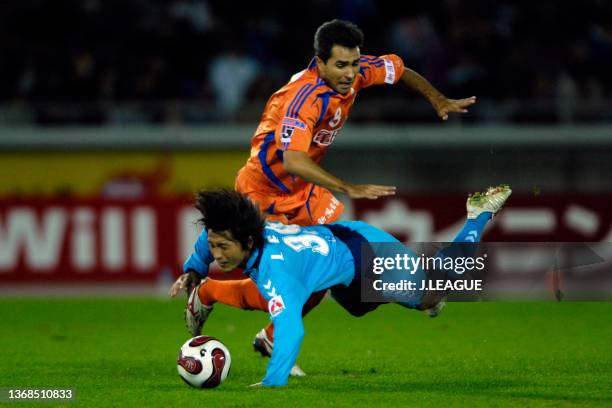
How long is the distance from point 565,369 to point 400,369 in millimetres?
1037

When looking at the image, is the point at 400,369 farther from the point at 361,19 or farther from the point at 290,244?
the point at 361,19

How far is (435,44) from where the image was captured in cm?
1457

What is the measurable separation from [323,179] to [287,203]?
3.50 feet

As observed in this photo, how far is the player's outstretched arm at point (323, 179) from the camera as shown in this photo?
6406 mm

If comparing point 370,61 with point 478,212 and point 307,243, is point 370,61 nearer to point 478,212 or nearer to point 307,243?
point 478,212

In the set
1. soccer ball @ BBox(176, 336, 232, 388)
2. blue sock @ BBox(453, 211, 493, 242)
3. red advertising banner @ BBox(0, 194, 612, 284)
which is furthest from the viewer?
red advertising banner @ BBox(0, 194, 612, 284)

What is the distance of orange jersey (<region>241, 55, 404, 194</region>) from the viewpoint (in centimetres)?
701

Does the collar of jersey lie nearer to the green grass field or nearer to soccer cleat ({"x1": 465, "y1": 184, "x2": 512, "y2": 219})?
the green grass field

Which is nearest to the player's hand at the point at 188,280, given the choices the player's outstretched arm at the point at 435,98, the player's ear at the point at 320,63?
the player's ear at the point at 320,63

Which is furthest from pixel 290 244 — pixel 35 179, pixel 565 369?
pixel 35 179

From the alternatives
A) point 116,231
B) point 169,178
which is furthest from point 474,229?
point 169,178

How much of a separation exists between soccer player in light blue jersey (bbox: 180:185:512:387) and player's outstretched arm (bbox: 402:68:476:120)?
72 cm

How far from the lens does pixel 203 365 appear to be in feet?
21.9

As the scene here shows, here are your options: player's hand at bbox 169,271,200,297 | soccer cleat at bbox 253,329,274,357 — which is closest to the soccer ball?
player's hand at bbox 169,271,200,297
